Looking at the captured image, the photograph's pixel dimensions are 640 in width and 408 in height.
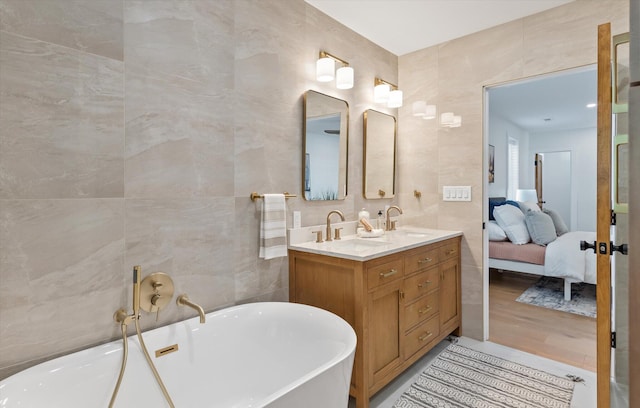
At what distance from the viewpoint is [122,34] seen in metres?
1.58

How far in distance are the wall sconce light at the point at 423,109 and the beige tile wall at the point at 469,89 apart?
0.25 feet

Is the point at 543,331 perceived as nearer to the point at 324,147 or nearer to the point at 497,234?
the point at 497,234

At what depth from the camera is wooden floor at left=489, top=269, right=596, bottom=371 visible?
8.55ft

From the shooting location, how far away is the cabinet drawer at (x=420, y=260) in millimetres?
2271

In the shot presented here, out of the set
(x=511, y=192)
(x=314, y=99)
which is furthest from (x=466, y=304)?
(x=511, y=192)

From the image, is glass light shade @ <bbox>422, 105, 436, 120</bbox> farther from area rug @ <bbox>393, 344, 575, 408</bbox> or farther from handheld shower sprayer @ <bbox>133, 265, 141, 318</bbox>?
handheld shower sprayer @ <bbox>133, 265, 141, 318</bbox>

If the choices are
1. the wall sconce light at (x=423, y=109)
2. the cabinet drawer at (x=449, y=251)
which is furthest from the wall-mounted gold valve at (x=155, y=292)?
the wall sconce light at (x=423, y=109)

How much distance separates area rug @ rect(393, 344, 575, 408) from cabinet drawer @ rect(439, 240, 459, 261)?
75 centimetres

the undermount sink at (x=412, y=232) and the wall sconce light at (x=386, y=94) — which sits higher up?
the wall sconce light at (x=386, y=94)

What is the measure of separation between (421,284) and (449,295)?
543 millimetres

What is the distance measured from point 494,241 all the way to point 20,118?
4.61 m

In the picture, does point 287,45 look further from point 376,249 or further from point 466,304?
point 466,304

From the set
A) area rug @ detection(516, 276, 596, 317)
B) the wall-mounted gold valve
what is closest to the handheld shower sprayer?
the wall-mounted gold valve

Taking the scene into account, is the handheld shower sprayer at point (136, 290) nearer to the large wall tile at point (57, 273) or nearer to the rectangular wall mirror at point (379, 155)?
the large wall tile at point (57, 273)
